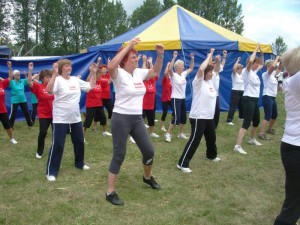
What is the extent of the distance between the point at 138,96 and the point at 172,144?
136 inches

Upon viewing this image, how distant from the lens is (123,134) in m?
3.71

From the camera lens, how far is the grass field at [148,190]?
144 inches

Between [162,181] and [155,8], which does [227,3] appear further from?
[162,181]

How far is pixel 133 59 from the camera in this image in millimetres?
3729

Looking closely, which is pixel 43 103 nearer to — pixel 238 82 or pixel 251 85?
pixel 251 85

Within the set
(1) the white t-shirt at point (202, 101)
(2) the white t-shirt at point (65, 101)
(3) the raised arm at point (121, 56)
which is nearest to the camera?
(3) the raised arm at point (121, 56)

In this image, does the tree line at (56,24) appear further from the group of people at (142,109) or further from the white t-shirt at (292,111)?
the white t-shirt at (292,111)

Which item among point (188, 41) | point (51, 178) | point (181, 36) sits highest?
point (181, 36)

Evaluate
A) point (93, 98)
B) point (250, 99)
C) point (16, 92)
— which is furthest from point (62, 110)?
point (16, 92)

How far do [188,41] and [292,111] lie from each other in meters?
Result: 8.02

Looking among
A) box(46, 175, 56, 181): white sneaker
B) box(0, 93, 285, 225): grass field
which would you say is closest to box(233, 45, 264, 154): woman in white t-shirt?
box(0, 93, 285, 225): grass field

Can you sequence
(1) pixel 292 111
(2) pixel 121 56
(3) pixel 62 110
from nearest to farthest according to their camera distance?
(1) pixel 292 111, (2) pixel 121 56, (3) pixel 62 110

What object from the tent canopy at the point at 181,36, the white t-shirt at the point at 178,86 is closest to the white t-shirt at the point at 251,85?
the white t-shirt at the point at 178,86

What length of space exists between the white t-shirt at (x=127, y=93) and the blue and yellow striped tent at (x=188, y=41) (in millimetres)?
6876
